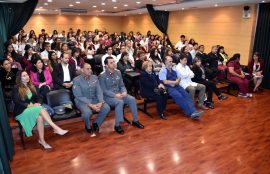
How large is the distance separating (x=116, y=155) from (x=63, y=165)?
2.46 feet

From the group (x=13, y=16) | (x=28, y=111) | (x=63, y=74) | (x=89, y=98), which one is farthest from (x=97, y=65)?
(x=13, y=16)

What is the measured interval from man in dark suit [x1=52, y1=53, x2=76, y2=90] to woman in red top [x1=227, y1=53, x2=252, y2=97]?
14.4ft

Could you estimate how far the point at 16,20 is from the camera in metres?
9.37

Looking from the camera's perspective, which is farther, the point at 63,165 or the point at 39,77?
the point at 39,77

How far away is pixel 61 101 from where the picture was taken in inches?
166

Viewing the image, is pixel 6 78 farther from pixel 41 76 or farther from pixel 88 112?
pixel 88 112

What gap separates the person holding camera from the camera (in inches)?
194

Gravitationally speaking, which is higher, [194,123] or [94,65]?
[94,65]

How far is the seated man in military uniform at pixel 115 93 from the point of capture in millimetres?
4359

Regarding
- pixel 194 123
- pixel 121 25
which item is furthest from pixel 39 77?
pixel 121 25

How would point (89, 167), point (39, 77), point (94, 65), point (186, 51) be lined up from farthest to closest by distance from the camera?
point (186, 51) < point (94, 65) < point (39, 77) < point (89, 167)

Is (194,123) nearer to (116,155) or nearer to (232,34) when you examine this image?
(116,155)

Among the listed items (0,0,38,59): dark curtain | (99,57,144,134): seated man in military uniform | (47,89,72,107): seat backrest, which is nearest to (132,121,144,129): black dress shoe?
(99,57,144,134): seated man in military uniform

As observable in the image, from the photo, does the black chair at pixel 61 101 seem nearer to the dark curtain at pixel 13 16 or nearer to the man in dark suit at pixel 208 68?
the man in dark suit at pixel 208 68
